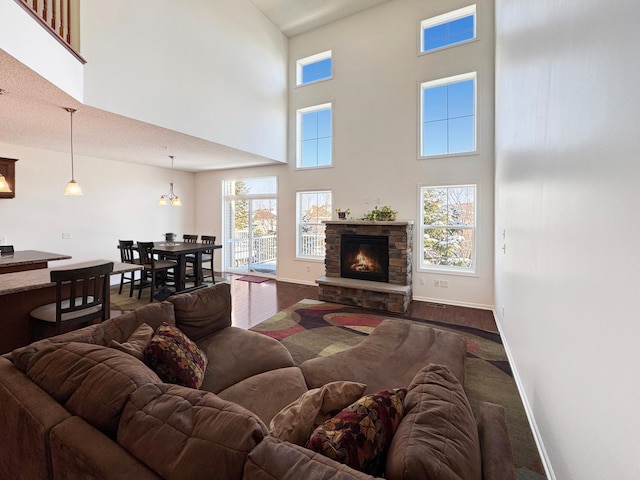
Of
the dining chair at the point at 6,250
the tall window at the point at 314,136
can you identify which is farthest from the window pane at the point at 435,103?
the dining chair at the point at 6,250

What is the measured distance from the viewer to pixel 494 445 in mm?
1126

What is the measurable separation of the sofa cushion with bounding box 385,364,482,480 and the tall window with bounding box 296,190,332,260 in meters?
5.29

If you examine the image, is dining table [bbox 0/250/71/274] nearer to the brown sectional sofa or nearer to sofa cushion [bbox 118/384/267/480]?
the brown sectional sofa

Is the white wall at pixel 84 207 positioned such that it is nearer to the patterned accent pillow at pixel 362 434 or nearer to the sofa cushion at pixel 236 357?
the sofa cushion at pixel 236 357

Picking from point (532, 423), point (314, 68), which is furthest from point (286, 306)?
point (314, 68)

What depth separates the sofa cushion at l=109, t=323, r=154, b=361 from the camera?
5.16 feet

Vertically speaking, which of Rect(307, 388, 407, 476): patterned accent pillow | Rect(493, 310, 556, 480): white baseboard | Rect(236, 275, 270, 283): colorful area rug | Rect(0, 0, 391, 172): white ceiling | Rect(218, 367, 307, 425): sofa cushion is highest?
Rect(0, 0, 391, 172): white ceiling

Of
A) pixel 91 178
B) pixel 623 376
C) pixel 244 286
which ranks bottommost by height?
pixel 244 286

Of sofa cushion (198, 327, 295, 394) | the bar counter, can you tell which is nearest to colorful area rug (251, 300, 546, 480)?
sofa cushion (198, 327, 295, 394)

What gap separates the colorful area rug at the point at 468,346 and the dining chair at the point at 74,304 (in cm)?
180

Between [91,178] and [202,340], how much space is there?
5.54 metres

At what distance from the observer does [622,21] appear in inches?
40.9

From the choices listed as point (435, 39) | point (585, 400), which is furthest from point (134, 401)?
point (435, 39)

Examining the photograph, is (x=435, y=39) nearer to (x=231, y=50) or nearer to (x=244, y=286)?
(x=231, y=50)
